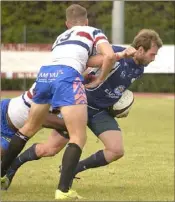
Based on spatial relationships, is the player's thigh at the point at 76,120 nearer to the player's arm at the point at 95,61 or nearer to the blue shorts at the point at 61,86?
the blue shorts at the point at 61,86

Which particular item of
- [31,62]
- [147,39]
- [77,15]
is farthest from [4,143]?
[31,62]

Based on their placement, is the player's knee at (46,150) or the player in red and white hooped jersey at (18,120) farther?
the player's knee at (46,150)

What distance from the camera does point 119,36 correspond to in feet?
94.2

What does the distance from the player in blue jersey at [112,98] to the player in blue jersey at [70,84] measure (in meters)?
0.32

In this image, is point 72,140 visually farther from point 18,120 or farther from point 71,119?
point 18,120

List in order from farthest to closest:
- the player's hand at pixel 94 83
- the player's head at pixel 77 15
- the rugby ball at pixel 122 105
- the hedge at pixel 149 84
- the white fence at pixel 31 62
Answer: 1. the hedge at pixel 149 84
2. the white fence at pixel 31 62
3. the rugby ball at pixel 122 105
4. the player's hand at pixel 94 83
5. the player's head at pixel 77 15

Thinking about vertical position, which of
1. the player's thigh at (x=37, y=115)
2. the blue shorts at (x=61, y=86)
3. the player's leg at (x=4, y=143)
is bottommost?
the player's leg at (x=4, y=143)

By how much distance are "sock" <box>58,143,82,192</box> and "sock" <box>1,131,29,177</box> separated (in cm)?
71

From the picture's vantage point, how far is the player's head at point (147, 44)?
714 cm

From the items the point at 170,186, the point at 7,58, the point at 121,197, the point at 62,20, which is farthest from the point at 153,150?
the point at 62,20

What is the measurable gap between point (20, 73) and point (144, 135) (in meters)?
14.8

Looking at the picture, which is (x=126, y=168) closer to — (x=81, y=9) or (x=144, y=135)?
(x=81, y=9)

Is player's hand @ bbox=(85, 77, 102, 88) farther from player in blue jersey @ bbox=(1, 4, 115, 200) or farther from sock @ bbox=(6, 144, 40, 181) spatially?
sock @ bbox=(6, 144, 40, 181)

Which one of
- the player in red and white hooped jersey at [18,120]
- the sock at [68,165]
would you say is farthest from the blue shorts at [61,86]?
the player in red and white hooped jersey at [18,120]
